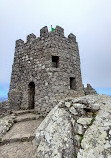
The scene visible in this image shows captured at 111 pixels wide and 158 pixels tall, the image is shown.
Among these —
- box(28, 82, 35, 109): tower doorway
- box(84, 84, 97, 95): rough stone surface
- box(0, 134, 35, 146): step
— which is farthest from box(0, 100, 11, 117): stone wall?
box(84, 84, 97, 95): rough stone surface

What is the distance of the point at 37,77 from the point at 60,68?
1.78 metres

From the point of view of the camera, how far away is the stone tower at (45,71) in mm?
5938

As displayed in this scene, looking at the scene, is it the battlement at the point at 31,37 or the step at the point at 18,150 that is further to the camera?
the battlement at the point at 31,37

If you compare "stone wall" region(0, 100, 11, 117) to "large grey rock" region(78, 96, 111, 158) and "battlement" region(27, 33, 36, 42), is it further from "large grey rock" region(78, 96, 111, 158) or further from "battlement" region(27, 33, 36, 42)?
"large grey rock" region(78, 96, 111, 158)

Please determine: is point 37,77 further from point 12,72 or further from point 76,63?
point 76,63

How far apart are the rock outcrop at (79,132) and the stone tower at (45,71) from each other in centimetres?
Result: 299

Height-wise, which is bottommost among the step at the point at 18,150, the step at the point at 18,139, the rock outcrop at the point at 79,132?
the step at the point at 18,150

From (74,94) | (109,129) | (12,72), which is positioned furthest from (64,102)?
(12,72)

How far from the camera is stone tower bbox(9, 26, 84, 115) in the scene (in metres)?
5.94

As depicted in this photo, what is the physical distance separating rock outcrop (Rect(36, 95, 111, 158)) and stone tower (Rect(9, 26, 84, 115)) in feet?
9.82

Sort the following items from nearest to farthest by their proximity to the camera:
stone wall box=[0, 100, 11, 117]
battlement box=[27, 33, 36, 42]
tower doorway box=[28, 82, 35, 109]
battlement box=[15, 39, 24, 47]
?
1. stone wall box=[0, 100, 11, 117]
2. tower doorway box=[28, 82, 35, 109]
3. battlement box=[27, 33, 36, 42]
4. battlement box=[15, 39, 24, 47]

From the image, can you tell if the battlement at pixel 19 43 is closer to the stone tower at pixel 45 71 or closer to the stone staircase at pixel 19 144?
the stone tower at pixel 45 71

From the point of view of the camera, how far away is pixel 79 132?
2.15 meters

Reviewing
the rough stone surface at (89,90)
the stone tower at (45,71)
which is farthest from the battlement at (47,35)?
the rough stone surface at (89,90)
